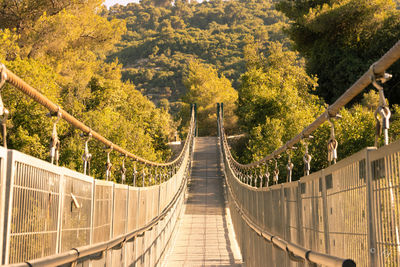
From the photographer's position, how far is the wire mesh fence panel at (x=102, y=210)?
4824 mm

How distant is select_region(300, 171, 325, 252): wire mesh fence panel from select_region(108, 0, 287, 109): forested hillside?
2359 inches

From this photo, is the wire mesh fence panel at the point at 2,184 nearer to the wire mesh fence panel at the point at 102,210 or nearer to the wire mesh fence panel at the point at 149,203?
the wire mesh fence panel at the point at 102,210

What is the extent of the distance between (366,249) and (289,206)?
86.1 inches

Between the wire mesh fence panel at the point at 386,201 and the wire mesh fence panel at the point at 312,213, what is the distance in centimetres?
111

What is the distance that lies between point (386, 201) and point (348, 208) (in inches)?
23.4

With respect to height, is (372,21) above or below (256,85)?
above

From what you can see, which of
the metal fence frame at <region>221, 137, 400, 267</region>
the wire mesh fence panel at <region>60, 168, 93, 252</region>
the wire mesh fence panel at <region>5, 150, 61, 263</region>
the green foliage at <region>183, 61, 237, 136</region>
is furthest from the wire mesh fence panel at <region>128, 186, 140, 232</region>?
the green foliage at <region>183, 61, 237, 136</region>

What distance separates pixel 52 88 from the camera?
22062mm

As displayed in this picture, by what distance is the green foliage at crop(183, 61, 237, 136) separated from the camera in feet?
164

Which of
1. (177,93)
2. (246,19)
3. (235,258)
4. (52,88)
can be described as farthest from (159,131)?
(246,19)

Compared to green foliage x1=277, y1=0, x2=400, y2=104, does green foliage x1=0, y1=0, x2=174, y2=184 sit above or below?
below

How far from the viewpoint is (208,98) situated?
53156 millimetres

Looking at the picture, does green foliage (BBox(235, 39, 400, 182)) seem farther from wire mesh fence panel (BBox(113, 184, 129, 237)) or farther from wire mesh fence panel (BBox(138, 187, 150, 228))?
wire mesh fence panel (BBox(113, 184, 129, 237))

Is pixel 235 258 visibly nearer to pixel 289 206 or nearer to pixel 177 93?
pixel 289 206
